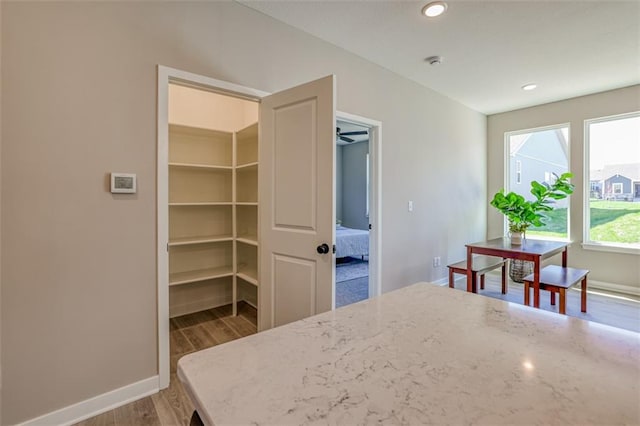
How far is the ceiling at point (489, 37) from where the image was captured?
224 cm

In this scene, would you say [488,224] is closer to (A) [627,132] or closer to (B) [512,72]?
(A) [627,132]

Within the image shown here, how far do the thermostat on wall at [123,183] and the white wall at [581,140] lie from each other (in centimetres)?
516

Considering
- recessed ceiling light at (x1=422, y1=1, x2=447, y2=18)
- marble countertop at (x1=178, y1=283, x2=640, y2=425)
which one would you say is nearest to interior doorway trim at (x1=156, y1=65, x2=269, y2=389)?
marble countertop at (x1=178, y1=283, x2=640, y2=425)

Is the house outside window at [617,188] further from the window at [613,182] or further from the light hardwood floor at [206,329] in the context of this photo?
the light hardwood floor at [206,329]

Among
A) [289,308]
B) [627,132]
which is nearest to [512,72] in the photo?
[627,132]

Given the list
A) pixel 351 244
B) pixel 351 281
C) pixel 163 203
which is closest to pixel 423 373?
pixel 163 203

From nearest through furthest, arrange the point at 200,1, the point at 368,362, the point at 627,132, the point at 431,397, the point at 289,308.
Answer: the point at 431,397
the point at 368,362
the point at 200,1
the point at 289,308
the point at 627,132

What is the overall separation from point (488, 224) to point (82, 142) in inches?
214

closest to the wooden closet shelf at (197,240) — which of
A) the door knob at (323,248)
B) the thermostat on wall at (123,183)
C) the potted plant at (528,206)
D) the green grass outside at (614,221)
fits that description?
the thermostat on wall at (123,183)

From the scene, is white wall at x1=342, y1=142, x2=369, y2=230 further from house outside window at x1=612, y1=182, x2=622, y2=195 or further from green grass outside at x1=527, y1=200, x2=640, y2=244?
house outside window at x1=612, y1=182, x2=622, y2=195

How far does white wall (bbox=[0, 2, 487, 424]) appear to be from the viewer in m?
1.49

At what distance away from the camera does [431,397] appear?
1.88 ft

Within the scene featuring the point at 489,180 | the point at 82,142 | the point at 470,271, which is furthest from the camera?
the point at 489,180

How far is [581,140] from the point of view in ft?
13.5
